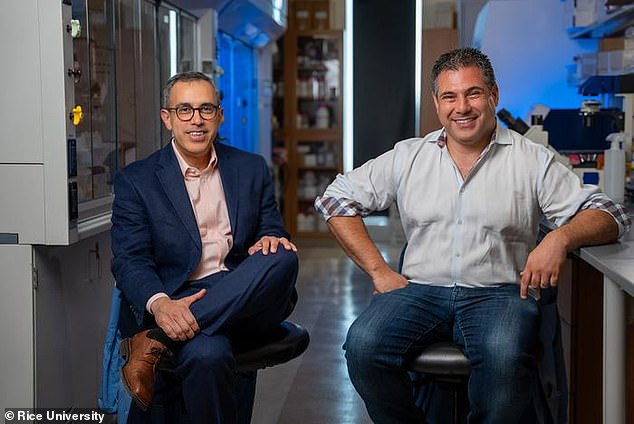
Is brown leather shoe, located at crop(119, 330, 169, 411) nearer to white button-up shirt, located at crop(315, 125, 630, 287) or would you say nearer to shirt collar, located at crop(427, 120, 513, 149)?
white button-up shirt, located at crop(315, 125, 630, 287)

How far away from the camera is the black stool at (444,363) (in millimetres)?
2367

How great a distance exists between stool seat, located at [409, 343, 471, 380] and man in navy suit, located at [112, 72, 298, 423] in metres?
0.40

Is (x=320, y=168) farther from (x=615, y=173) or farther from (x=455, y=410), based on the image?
(x=455, y=410)

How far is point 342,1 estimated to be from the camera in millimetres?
9016

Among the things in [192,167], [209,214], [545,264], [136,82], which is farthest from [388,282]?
[136,82]

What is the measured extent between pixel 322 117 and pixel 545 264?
669 centimetres

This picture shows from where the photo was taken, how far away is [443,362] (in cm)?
237

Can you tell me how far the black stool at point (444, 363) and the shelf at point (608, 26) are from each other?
2187mm

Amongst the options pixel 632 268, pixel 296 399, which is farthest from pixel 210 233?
pixel 296 399

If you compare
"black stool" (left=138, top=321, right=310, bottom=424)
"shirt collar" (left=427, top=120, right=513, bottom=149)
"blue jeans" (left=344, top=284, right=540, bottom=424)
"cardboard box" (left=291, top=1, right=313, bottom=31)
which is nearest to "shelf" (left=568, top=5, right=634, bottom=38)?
"shirt collar" (left=427, top=120, right=513, bottom=149)

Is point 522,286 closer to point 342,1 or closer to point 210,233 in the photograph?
point 210,233

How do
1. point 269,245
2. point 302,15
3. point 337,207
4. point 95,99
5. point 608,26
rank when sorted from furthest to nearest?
1. point 302,15
2. point 608,26
3. point 95,99
4. point 337,207
5. point 269,245

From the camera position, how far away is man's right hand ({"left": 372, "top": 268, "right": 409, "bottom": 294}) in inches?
103

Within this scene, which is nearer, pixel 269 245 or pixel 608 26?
pixel 269 245
